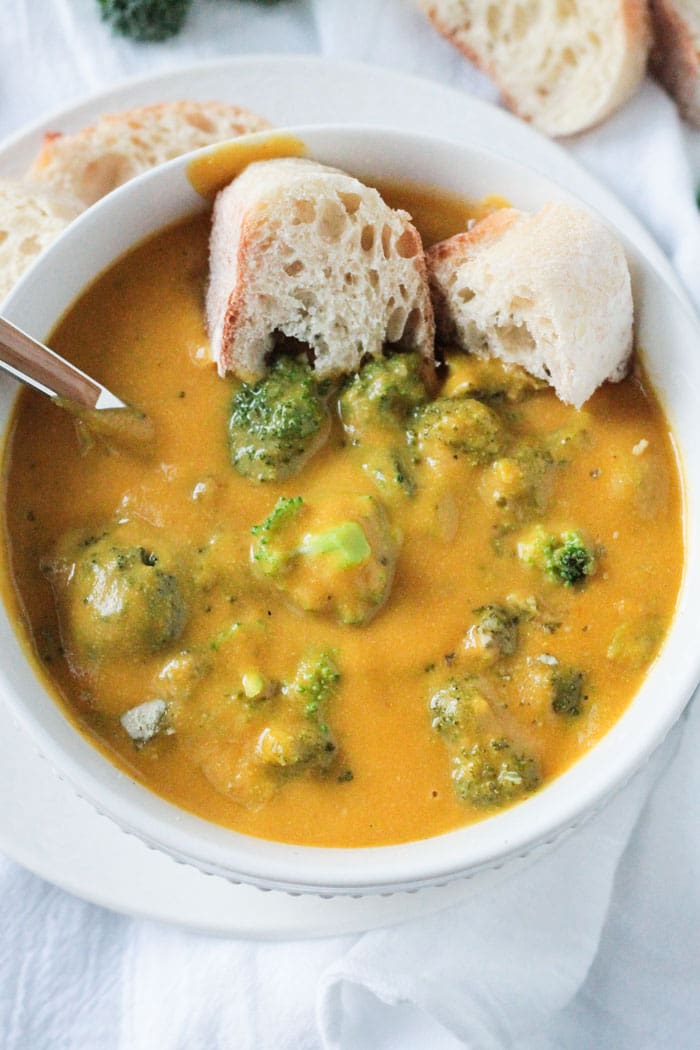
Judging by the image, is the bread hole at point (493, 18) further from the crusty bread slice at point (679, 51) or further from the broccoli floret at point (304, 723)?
the broccoli floret at point (304, 723)

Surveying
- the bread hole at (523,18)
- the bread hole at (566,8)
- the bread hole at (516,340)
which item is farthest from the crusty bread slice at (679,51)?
the bread hole at (516,340)

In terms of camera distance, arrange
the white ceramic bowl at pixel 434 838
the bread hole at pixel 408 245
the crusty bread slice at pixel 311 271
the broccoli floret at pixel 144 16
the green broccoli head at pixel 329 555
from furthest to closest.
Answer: the broccoli floret at pixel 144 16 → the bread hole at pixel 408 245 → the crusty bread slice at pixel 311 271 → the green broccoli head at pixel 329 555 → the white ceramic bowl at pixel 434 838

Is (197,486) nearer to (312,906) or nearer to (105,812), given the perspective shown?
(105,812)

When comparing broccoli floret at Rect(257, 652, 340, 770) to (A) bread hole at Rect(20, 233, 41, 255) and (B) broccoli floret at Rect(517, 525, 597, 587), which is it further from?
(A) bread hole at Rect(20, 233, 41, 255)

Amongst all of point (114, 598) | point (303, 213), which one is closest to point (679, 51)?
point (303, 213)

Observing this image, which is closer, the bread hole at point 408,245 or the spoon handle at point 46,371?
the spoon handle at point 46,371

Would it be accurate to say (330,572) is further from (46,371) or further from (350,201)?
(350,201)

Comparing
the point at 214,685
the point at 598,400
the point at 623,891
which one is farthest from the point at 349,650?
the point at 623,891
